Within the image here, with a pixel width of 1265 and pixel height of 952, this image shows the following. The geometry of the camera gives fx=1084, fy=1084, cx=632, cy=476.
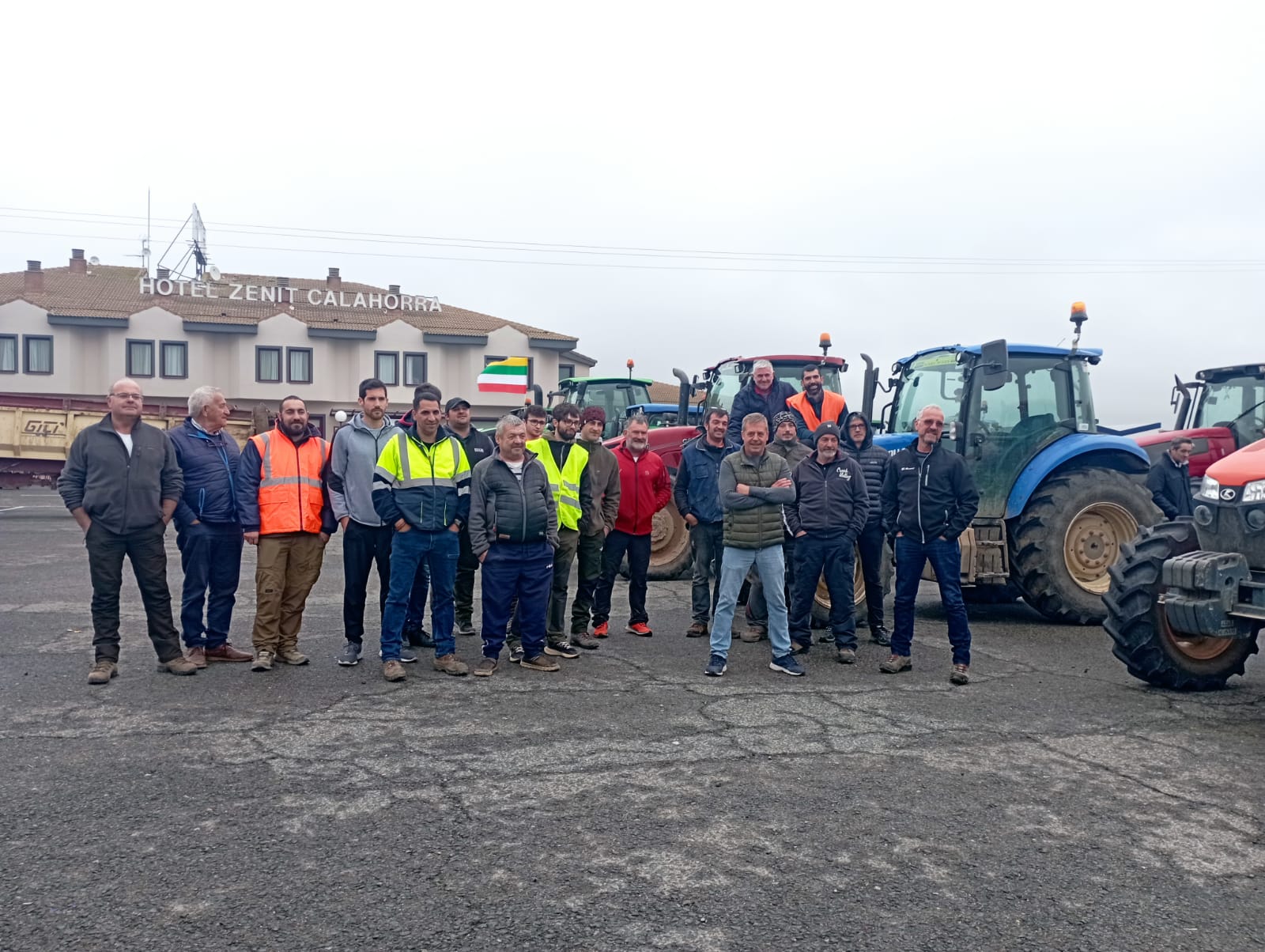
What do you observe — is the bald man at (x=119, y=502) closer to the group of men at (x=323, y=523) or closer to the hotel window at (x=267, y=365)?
the group of men at (x=323, y=523)

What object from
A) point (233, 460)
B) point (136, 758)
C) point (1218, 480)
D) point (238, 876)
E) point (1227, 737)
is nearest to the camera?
point (238, 876)

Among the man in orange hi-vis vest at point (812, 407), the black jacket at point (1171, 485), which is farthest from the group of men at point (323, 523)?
the black jacket at point (1171, 485)

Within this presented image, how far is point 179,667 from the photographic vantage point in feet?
23.9

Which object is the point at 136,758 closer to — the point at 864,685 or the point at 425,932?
the point at 425,932

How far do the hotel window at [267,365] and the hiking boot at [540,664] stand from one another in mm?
34399

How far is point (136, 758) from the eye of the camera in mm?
5285

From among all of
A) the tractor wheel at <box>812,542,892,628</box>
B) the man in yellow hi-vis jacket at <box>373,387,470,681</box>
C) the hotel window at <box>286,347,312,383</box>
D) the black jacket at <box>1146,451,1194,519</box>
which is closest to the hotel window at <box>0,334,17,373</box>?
the hotel window at <box>286,347,312,383</box>

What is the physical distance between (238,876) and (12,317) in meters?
39.5

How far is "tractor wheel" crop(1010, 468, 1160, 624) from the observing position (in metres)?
9.60

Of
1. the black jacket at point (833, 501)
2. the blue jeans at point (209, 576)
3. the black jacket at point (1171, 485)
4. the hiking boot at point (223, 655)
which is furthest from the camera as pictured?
the black jacket at point (1171, 485)

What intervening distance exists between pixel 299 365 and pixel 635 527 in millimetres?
33621

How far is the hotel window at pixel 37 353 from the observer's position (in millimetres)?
37500

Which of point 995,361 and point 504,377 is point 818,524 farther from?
point 504,377

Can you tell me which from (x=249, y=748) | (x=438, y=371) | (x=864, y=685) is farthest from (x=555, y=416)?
(x=438, y=371)
